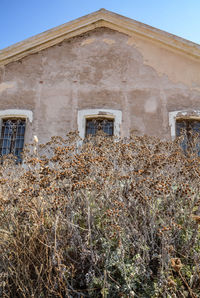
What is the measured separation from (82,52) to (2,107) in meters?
3.31

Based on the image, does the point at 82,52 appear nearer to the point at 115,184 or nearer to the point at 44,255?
the point at 115,184

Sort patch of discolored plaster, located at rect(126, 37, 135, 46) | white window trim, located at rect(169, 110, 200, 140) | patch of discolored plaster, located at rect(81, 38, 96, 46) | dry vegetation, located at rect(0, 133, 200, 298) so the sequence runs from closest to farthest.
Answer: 1. dry vegetation, located at rect(0, 133, 200, 298)
2. white window trim, located at rect(169, 110, 200, 140)
3. patch of discolored plaster, located at rect(126, 37, 135, 46)
4. patch of discolored plaster, located at rect(81, 38, 96, 46)

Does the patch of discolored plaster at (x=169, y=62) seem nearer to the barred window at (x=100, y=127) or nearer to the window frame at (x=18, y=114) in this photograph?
the barred window at (x=100, y=127)

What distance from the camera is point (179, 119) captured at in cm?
883

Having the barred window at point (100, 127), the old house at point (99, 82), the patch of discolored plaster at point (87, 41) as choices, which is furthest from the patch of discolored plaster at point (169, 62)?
Result: the barred window at point (100, 127)

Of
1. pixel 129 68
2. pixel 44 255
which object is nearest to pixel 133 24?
pixel 129 68

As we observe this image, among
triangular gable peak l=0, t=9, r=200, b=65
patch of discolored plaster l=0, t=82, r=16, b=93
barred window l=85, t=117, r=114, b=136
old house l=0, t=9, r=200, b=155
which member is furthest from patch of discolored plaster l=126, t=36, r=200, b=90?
patch of discolored plaster l=0, t=82, r=16, b=93

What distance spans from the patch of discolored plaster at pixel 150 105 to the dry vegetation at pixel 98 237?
5280 millimetres

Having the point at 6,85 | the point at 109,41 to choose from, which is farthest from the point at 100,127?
the point at 6,85

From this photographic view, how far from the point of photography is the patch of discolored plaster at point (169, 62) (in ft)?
29.8

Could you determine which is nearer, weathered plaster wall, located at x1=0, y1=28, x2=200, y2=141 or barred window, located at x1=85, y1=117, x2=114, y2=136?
weathered plaster wall, located at x1=0, y1=28, x2=200, y2=141

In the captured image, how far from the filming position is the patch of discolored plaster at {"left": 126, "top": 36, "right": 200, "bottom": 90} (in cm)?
907

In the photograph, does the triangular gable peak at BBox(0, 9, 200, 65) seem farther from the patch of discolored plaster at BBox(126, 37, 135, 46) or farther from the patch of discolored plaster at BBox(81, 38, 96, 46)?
the patch of discolored plaster at BBox(81, 38, 96, 46)

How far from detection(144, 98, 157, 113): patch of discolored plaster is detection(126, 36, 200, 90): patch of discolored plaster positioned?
976 mm
